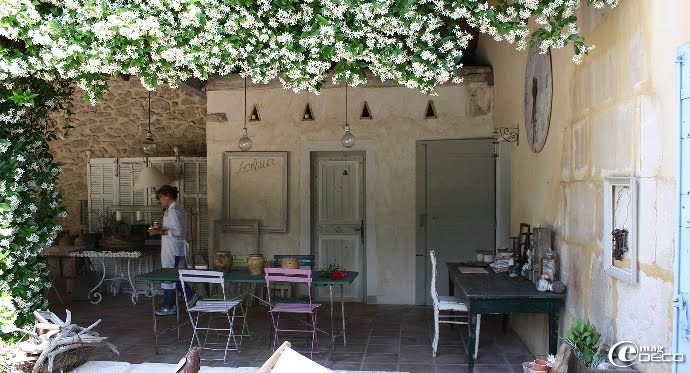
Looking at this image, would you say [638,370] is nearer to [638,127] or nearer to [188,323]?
[638,127]

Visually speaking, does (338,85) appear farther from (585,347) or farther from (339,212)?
(585,347)

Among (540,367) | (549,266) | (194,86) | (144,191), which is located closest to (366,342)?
(549,266)

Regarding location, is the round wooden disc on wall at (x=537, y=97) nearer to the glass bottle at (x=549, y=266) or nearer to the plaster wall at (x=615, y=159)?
the plaster wall at (x=615, y=159)

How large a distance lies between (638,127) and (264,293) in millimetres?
5978

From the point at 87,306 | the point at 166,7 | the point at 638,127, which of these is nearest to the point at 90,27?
the point at 166,7

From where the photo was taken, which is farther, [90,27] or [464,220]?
[464,220]

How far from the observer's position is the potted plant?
3357 mm

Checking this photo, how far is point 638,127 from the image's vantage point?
3158 mm

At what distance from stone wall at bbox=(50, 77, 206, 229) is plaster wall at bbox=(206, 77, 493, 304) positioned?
1.33 m

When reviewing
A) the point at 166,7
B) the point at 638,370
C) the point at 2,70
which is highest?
the point at 166,7

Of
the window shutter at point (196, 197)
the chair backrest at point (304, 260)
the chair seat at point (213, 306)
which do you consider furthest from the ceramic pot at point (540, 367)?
the window shutter at point (196, 197)

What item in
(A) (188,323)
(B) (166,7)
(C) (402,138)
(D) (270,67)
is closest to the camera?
(B) (166,7)

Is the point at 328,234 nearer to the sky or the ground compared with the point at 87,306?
nearer to the sky

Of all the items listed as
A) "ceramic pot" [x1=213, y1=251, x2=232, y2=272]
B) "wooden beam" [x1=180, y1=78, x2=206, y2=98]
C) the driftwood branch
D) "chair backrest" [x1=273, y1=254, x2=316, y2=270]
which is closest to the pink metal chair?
"ceramic pot" [x1=213, y1=251, x2=232, y2=272]
